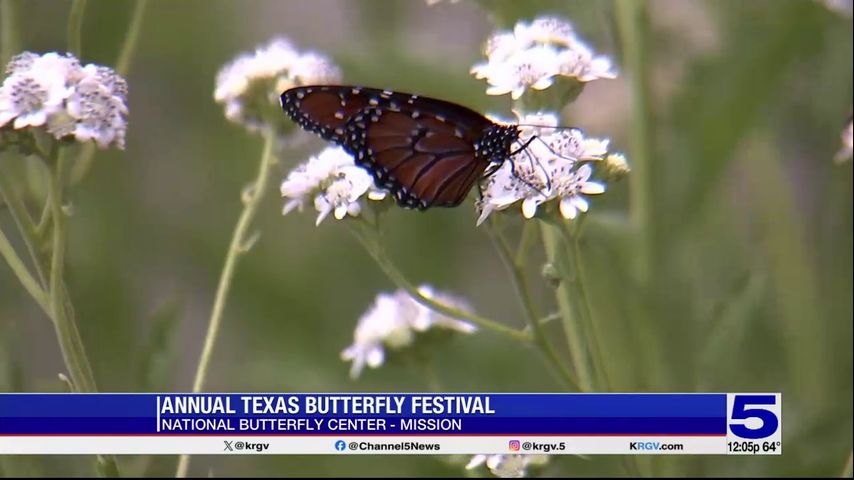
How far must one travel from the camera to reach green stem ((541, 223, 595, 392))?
623 mm

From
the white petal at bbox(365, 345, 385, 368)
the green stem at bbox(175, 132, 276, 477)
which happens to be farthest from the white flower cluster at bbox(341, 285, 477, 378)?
the green stem at bbox(175, 132, 276, 477)

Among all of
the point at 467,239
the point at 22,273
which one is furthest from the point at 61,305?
the point at 467,239

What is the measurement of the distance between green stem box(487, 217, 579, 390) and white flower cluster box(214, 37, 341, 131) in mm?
184

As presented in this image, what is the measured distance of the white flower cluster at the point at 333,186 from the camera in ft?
1.95

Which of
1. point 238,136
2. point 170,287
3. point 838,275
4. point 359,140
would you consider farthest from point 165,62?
point 838,275

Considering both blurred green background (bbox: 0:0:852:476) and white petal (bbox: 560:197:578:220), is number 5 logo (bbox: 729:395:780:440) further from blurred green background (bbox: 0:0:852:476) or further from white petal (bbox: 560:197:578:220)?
white petal (bbox: 560:197:578:220)

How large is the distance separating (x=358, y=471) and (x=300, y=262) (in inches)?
11.1

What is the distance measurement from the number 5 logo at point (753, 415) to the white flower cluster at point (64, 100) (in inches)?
16.2

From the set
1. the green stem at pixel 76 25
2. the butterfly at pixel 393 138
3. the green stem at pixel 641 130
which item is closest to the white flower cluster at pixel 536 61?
the butterfly at pixel 393 138

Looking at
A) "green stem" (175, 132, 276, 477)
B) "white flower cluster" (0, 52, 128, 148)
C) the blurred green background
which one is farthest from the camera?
the blurred green background

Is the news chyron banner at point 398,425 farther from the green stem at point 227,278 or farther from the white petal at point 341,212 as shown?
the white petal at point 341,212

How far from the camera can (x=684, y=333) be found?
797 millimetres

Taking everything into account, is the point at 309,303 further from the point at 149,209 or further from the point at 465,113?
the point at 465,113

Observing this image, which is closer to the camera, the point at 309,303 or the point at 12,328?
the point at 12,328
